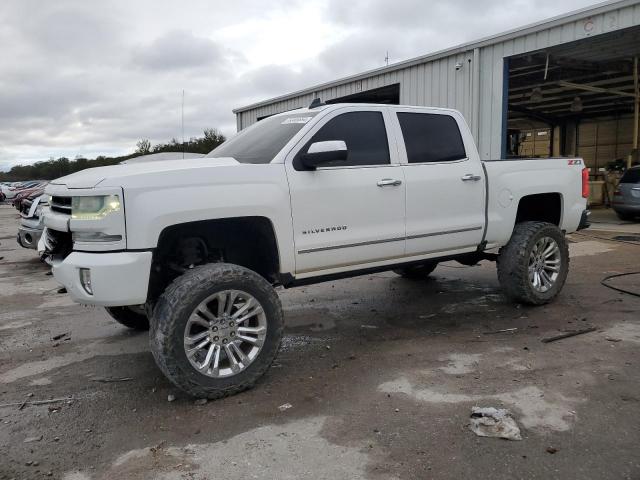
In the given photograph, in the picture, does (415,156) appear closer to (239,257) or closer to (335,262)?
(335,262)

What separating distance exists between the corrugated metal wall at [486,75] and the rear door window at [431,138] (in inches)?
250

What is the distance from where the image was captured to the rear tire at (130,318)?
5.16 m

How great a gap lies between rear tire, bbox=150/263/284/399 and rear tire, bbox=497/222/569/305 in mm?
2872

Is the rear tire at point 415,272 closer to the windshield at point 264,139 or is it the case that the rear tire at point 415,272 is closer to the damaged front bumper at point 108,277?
the windshield at point 264,139

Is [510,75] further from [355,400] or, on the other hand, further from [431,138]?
[355,400]

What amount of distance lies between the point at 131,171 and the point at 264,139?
1284 millimetres

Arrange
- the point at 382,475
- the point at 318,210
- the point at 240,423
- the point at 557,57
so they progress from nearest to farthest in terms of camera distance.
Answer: the point at 382,475
the point at 240,423
the point at 318,210
the point at 557,57

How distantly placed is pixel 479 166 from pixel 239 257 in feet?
8.52

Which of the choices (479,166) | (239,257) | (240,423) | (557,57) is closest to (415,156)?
(479,166)

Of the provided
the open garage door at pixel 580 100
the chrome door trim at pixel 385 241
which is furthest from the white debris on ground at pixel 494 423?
the open garage door at pixel 580 100

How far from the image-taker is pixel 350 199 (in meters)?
4.37

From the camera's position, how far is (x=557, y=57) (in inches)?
546

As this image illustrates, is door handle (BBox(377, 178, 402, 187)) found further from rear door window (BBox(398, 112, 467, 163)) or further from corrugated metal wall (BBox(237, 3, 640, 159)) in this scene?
corrugated metal wall (BBox(237, 3, 640, 159))

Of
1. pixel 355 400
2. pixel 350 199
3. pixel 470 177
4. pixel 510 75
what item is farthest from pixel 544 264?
pixel 510 75
